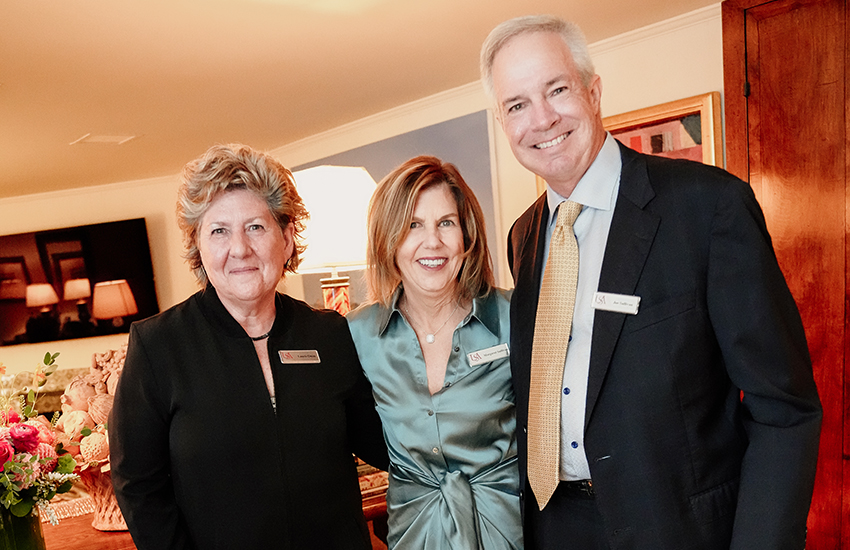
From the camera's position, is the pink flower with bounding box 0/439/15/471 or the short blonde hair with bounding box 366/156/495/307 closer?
the pink flower with bounding box 0/439/15/471

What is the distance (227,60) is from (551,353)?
3.67m

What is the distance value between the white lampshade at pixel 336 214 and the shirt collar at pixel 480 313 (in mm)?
987

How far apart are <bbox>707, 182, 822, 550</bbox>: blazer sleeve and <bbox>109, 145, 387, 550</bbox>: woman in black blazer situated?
960mm

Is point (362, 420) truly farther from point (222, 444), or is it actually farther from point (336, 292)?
point (336, 292)

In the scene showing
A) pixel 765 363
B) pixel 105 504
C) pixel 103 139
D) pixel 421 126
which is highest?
pixel 103 139

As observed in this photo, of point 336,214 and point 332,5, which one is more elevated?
point 332,5

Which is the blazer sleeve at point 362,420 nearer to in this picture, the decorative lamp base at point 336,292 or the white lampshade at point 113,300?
the decorative lamp base at point 336,292

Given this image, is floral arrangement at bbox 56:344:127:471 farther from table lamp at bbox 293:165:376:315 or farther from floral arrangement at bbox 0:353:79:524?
table lamp at bbox 293:165:376:315

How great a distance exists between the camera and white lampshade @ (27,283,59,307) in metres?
8.30

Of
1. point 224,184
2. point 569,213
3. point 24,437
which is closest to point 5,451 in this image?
point 24,437

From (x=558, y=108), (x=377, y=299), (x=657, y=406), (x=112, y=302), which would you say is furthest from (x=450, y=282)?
(x=112, y=302)

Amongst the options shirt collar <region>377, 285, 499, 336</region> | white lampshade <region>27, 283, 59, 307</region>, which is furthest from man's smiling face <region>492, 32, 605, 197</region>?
white lampshade <region>27, 283, 59, 307</region>

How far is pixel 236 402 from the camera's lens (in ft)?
5.06

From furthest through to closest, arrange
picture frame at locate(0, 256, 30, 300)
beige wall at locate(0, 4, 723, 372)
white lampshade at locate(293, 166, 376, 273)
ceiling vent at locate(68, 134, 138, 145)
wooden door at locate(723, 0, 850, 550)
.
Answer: picture frame at locate(0, 256, 30, 300)
ceiling vent at locate(68, 134, 138, 145)
beige wall at locate(0, 4, 723, 372)
wooden door at locate(723, 0, 850, 550)
white lampshade at locate(293, 166, 376, 273)
